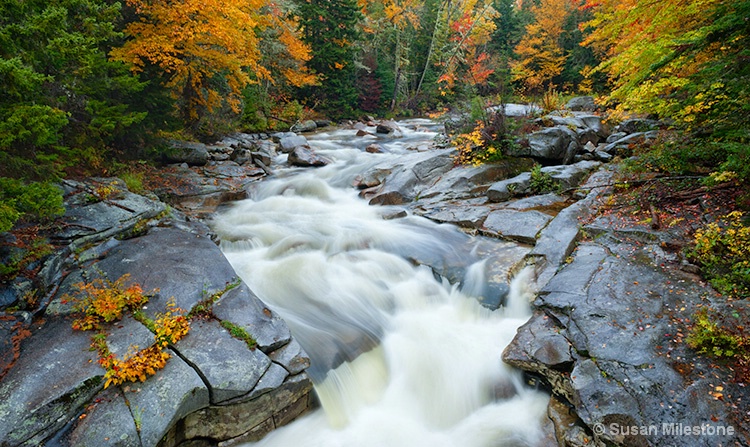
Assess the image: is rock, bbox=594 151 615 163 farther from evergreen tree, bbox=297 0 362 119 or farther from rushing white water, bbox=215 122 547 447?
evergreen tree, bbox=297 0 362 119

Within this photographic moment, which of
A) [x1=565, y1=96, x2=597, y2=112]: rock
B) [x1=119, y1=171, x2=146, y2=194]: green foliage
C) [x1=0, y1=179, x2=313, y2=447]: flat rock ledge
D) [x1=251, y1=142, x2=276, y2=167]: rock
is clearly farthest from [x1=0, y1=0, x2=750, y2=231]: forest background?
[x1=565, y1=96, x2=597, y2=112]: rock

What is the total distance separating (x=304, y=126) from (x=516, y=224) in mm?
15961

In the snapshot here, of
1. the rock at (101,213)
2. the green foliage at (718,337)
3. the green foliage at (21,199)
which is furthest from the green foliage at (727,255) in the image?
the rock at (101,213)

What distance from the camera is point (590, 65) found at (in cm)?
2700

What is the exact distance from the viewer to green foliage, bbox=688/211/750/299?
12.1 ft

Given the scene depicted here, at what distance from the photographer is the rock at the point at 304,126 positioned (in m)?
19.7

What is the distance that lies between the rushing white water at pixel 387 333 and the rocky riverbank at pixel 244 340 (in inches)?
13.2

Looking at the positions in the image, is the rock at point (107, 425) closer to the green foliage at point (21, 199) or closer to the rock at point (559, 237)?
the green foliage at point (21, 199)

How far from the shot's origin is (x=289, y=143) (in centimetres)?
1547

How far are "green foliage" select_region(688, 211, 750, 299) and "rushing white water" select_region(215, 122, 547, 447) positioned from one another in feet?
6.94

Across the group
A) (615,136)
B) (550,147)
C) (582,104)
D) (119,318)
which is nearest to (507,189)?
(550,147)

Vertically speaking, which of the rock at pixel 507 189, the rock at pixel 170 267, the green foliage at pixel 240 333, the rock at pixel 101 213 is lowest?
the rock at pixel 507 189

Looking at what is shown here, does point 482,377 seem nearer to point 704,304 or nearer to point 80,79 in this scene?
point 704,304

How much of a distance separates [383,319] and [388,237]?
7.90ft
